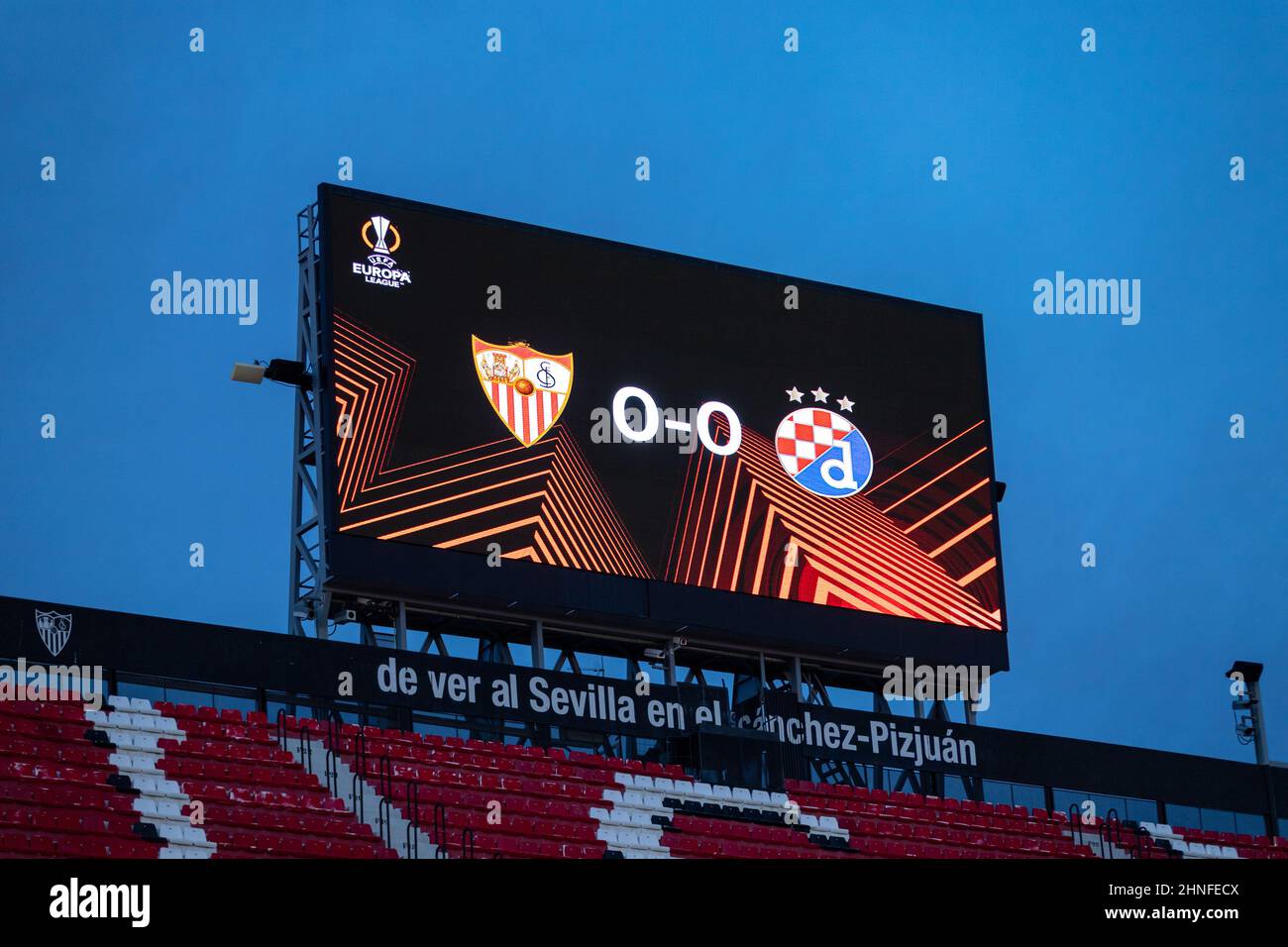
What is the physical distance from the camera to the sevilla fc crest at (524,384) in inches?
760

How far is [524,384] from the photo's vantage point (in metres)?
19.5

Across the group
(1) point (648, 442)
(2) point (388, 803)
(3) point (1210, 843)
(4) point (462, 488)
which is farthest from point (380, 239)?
(3) point (1210, 843)

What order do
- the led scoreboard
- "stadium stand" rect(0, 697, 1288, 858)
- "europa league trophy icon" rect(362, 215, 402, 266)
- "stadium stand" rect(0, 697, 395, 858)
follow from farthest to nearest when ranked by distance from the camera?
"europa league trophy icon" rect(362, 215, 402, 266)
the led scoreboard
"stadium stand" rect(0, 697, 1288, 858)
"stadium stand" rect(0, 697, 395, 858)

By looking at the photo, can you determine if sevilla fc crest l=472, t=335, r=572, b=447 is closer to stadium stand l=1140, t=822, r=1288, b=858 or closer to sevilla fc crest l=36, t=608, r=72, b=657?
sevilla fc crest l=36, t=608, r=72, b=657

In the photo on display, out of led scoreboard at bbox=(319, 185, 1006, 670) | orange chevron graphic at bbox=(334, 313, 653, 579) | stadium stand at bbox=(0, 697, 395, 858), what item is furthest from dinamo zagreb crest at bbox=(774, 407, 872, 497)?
stadium stand at bbox=(0, 697, 395, 858)

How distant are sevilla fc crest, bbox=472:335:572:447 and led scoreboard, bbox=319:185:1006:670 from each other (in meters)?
0.02

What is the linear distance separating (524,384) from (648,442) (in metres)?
1.48

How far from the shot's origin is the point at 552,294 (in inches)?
789

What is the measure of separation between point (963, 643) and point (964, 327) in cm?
393

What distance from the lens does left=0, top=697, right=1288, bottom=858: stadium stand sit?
45.7 feet

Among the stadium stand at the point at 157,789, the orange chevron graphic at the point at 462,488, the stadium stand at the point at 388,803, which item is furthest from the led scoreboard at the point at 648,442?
the stadium stand at the point at 157,789
